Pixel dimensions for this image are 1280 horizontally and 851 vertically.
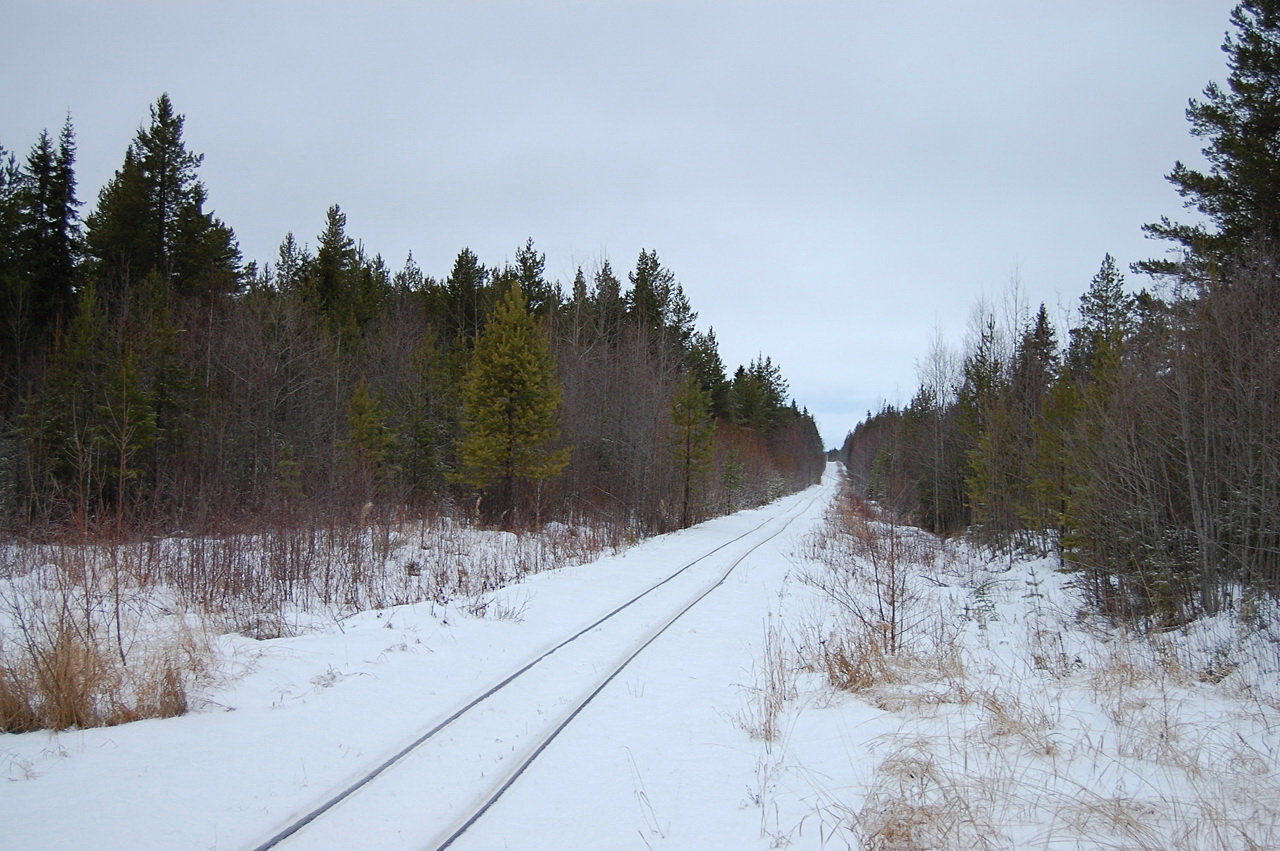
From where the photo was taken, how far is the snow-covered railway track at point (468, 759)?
12.1ft

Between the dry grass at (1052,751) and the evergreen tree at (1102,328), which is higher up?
the evergreen tree at (1102,328)

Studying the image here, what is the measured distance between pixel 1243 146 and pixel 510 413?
806 inches

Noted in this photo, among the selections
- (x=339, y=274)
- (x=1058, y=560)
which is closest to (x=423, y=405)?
(x=339, y=274)

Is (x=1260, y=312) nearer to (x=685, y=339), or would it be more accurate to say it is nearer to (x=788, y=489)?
(x=685, y=339)

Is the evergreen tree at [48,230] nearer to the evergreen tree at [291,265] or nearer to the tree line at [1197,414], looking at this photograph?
the evergreen tree at [291,265]

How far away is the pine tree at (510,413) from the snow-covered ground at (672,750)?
14.8 metres

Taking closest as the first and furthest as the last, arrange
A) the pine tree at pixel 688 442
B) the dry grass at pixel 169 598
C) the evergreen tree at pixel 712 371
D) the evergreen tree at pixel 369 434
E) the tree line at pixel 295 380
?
the dry grass at pixel 169 598 < the tree line at pixel 295 380 < the evergreen tree at pixel 369 434 < the pine tree at pixel 688 442 < the evergreen tree at pixel 712 371

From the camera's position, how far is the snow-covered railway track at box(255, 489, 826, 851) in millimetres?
3695

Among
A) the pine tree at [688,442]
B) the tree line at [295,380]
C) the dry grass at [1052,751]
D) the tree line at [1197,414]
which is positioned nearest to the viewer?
the dry grass at [1052,751]

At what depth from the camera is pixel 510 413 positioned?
77.1ft

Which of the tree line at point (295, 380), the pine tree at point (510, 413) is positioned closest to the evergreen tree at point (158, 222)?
the tree line at point (295, 380)

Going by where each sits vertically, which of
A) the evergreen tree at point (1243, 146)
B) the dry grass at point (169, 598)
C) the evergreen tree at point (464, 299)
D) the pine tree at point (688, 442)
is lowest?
the dry grass at point (169, 598)

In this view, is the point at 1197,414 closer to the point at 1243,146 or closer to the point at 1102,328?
the point at 1243,146

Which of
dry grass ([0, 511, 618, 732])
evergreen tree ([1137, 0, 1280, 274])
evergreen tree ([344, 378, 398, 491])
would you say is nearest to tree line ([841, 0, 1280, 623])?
evergreen tree ([1137, 0, 1280, 274])
